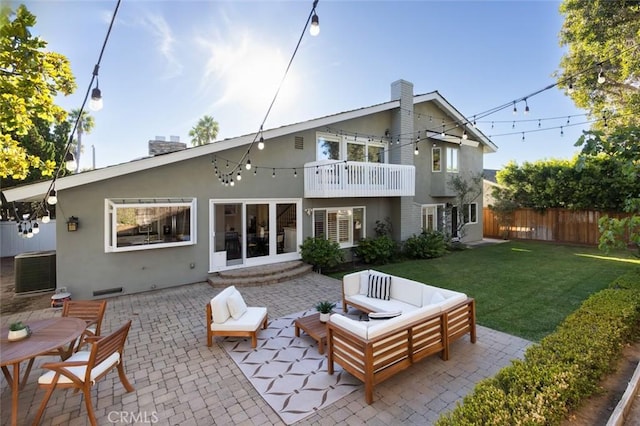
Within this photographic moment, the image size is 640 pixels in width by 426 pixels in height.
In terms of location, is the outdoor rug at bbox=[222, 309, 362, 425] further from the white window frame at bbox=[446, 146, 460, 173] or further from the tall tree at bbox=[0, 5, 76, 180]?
the white window frame at bbox=[446, 146, 460, 173]

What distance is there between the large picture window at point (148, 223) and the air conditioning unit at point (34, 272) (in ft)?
7.60

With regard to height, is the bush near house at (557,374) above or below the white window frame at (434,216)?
below

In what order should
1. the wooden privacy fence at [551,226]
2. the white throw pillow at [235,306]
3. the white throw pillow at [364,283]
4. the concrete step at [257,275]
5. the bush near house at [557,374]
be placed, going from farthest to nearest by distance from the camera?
the wooden privacy fence at [551,226] → the concrete step at [257,275] → the white throw pillow at [364,283] → the white throw pillow at [235,306] → the bush near house at [557,374]

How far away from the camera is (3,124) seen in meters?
5.25

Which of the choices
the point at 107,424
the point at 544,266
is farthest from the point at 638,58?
the point at 107,424

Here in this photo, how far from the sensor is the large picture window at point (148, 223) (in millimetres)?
7941

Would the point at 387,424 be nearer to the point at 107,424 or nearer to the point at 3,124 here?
the point at 107,424

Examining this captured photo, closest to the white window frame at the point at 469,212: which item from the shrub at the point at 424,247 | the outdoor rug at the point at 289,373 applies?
the shrub at the point at 424,247

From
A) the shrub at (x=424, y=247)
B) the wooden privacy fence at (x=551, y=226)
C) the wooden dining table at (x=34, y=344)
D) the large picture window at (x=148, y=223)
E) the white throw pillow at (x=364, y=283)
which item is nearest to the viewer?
the wooden dining table at (x=34, y=344)

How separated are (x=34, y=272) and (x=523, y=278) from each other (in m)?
15.0

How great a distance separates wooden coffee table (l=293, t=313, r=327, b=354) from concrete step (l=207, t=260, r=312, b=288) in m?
3.76

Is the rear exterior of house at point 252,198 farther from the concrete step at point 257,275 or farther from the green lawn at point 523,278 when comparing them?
the green lawn at point 523,278

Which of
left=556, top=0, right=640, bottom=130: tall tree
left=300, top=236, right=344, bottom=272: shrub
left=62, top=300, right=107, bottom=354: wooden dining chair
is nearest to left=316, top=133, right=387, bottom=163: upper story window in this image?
left=300, top=236, right=344, bottom=272: shrub

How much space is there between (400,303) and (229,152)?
7.01 m
